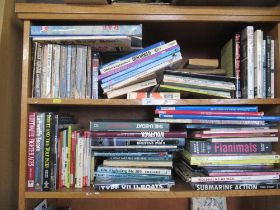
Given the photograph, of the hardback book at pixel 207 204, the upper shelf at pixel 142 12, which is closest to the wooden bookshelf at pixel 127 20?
the upper shelf at pixel 142 12

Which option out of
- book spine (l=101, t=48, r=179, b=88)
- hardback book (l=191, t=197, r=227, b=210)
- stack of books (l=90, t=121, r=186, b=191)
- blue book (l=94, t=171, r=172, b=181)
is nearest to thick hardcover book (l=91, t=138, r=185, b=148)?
stack of books (l=90, t=121, r=186, b=191)

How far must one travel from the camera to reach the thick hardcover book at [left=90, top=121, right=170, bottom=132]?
0.87 metres

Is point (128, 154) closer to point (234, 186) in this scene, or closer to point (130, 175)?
point (130, 175)

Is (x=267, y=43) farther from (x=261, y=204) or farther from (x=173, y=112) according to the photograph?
(x=261, y=204)

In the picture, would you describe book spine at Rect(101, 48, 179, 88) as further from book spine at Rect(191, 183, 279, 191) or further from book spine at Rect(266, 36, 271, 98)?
book spine at Rect(191, 183, 279, 191)

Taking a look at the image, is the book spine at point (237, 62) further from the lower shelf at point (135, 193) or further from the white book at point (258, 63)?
the lower shelf at point (135, 193)

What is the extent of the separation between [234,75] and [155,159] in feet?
1.32

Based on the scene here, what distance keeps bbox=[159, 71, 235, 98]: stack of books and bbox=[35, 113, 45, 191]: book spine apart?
0.41 metres

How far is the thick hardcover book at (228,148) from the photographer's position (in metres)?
0.88

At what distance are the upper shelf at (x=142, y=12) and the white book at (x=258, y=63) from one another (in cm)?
5

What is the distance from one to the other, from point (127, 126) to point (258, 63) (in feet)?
1.59

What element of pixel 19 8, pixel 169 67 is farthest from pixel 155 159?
pixel 19 8

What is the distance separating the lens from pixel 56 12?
0.84 meters

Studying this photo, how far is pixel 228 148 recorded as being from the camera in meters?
0.88
